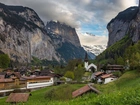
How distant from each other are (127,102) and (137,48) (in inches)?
2494

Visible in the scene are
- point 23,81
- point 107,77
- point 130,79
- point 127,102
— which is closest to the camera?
point 127,102

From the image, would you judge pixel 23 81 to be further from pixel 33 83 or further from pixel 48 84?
pixel 48 84

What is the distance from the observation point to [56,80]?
10038cm

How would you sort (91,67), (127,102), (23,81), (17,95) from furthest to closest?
(91,67)
(23,81)
(17,95)
(127,102)

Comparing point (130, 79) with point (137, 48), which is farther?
point (137, 48)

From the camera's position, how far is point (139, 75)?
54312 mm

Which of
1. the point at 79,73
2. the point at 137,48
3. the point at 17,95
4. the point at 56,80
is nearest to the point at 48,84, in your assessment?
the point at 56,80

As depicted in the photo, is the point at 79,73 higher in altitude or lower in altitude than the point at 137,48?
→ lower

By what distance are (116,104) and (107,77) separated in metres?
66.4

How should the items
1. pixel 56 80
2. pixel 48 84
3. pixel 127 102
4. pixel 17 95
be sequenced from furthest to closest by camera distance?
pixel 56 80
pixel 48 84
pixel 17 95
pixel 127 102

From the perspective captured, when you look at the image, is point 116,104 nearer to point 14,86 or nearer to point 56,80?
point 14,86

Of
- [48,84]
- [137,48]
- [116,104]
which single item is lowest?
[48,84]

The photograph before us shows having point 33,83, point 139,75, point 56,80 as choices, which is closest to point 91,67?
point 56,80

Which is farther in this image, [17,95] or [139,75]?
[139,75]
